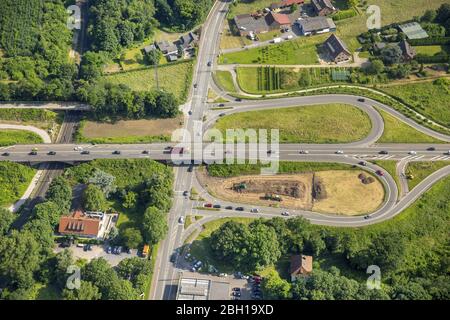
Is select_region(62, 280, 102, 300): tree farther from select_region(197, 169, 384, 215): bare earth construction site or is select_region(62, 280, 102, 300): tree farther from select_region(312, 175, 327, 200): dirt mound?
select_region(312, 175, 327, 200): dirt mound

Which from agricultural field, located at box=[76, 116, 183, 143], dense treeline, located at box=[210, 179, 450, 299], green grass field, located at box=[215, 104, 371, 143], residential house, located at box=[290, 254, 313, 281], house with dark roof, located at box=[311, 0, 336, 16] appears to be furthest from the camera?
house with dark roof, located at box=[311, 0, 336, 16]

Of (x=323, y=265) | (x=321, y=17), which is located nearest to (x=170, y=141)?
(x=323, y=265)

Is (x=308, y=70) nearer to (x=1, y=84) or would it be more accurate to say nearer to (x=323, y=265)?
(x=323, y=265)

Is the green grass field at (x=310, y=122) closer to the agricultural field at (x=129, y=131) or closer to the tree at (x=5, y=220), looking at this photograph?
the agricultural field at (x=129, y=131)

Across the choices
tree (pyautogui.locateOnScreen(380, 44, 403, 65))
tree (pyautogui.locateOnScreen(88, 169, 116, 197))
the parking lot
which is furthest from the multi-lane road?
tree (pyautogui.locateOnScreen(380, 44, 403, 65))

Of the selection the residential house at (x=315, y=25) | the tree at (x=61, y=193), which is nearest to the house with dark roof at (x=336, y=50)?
the residential house at (x=315, y=25)

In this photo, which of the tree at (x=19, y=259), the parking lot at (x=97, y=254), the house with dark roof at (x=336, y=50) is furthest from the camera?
the house with dark roof at (x=336, y=50)
